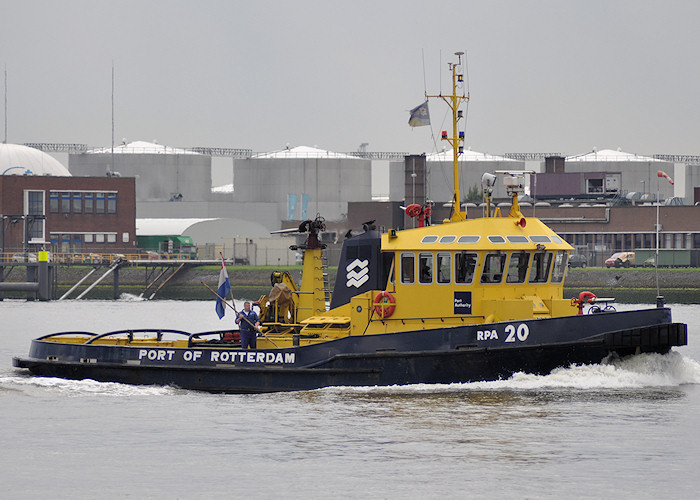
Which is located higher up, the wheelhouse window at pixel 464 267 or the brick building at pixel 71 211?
the brick building at pixel 71 211

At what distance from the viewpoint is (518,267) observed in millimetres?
23062

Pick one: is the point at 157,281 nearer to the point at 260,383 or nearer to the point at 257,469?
the point at 260,383

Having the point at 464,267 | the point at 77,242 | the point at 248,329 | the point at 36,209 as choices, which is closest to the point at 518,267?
the point at 464,267

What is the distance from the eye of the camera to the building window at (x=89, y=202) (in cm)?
8550

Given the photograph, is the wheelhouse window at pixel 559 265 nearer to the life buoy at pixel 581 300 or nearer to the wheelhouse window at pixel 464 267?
the life buoy at pixel 581 300

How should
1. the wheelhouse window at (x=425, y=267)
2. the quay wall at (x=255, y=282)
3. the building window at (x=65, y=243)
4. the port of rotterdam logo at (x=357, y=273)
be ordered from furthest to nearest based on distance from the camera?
the building window at (x=65, y=243) → the quay wall at (x=255, y=282) → the port of rotterdam logo at (x=357, y=273) → the wheelhouse window at (x=425, y=267)

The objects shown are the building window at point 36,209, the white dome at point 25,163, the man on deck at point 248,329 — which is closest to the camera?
the man on deck at point 248,329

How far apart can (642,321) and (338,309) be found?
19.5 ft

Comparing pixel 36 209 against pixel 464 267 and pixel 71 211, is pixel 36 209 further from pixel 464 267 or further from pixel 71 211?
pixel 464 267

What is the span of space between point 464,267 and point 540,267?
1521 millimetres

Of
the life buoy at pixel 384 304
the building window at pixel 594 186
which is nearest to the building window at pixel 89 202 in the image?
the building window at pixel 594 186

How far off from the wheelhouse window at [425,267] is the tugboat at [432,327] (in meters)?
0.02

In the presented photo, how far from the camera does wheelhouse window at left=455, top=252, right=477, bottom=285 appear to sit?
22.9 meters

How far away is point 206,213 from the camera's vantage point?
106 metres
